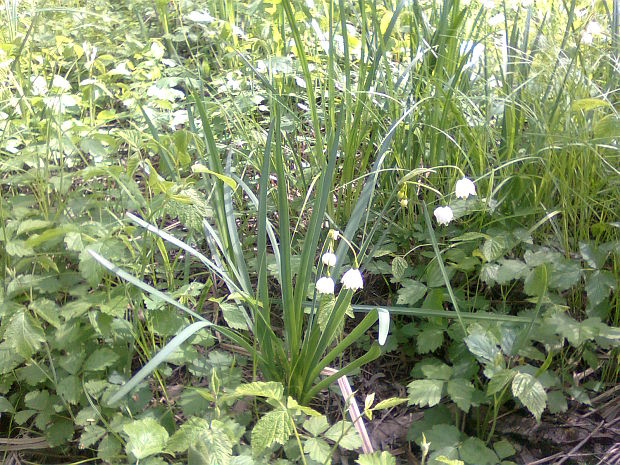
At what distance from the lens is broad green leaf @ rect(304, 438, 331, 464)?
44.1 inches

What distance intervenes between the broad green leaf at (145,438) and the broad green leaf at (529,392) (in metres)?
0.67

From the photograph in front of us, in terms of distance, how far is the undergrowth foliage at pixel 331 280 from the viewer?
4.00ft

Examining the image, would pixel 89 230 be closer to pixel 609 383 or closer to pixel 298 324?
pixel 298 324

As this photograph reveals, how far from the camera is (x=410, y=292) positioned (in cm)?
143

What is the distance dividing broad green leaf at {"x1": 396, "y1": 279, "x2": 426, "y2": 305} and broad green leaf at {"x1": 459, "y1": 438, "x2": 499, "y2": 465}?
0.33 m

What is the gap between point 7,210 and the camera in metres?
A: 1.52

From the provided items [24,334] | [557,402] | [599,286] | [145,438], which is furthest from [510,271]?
[24,334]

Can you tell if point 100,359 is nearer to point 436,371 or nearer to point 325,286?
point 325,286

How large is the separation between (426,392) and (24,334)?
837 millimetres

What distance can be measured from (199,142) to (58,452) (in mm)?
800

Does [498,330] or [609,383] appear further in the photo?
[609,383]

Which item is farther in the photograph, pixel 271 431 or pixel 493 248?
pixel 493 248

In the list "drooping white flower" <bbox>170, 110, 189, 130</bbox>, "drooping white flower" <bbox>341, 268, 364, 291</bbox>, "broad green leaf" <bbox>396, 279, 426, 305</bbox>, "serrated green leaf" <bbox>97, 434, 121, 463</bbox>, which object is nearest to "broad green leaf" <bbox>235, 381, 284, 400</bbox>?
"drooping white flower" <bbox>341, 268, 364, 291</bbox>

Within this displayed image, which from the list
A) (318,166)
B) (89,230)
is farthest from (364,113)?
(89,230)
